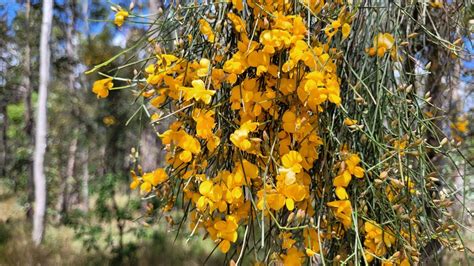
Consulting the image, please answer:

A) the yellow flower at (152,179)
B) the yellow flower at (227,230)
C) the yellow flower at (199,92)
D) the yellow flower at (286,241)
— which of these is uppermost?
the yellow flower at (199,92)

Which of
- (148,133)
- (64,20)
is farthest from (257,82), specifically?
(64,20)

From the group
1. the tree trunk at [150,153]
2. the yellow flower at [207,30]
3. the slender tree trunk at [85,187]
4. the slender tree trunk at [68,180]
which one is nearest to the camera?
the yellow flower at [207,30]

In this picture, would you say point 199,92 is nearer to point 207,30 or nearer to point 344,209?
point 207,30

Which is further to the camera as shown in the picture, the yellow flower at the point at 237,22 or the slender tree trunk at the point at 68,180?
the slender tree trunk at the point at 68,180

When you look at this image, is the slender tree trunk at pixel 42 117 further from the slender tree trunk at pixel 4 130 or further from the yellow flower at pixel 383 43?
the slender tree trunk at pixel 4 130

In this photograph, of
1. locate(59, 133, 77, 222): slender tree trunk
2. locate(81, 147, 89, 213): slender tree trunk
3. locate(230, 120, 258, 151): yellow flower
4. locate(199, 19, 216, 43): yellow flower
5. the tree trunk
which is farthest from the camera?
locate(59, 133, 77, 222): slender tree trunk

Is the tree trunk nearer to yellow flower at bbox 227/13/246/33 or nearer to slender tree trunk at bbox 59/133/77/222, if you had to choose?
yellow flower at bbox 227/13/246/33

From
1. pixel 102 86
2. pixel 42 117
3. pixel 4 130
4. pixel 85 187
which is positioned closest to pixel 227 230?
pixel 102 86

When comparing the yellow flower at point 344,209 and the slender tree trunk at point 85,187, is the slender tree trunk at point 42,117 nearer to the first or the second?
the slender tree trunk at point 85,187

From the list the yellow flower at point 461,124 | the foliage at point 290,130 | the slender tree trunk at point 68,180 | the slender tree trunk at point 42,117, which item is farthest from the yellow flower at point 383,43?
the slender tree trunk at point 68,180

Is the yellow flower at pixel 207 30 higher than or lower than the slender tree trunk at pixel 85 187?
higher

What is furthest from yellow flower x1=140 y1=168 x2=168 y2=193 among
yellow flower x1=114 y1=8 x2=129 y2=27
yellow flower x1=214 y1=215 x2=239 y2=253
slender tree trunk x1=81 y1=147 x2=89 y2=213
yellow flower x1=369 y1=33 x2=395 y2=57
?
slender tree trunk x1=81 y1=147 x2=89 y2=213

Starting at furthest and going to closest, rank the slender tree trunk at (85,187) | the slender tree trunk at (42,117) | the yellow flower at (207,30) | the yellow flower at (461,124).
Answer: the slender tree trunk at (85,187) → the slender tree trunk at (42,117) → the yellow flower at (461,124) → the yellow flower at (207,30)

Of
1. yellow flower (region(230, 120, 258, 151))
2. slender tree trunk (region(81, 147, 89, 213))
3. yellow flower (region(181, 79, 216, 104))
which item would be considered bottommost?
slender tree trunk (region(81, 147, 89, 213))
